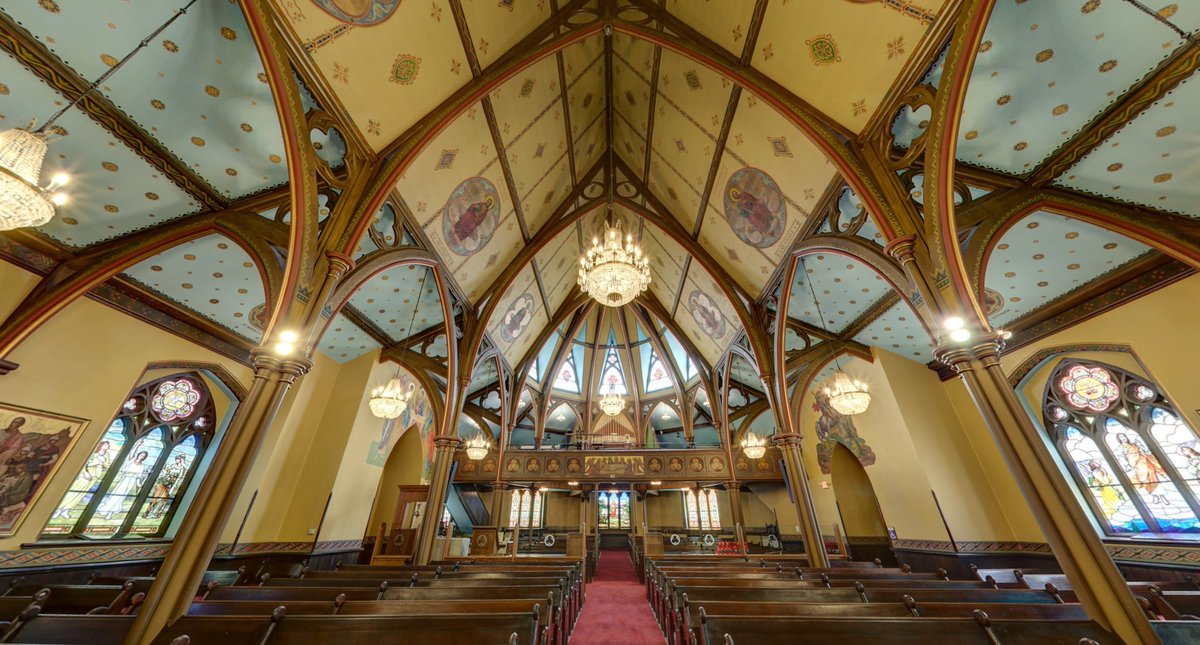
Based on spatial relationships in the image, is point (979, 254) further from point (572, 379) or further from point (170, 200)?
point (572, 379)

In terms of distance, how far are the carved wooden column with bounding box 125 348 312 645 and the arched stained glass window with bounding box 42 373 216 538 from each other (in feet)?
19.9

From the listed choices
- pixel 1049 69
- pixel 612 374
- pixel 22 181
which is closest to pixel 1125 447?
pixel 1049 69

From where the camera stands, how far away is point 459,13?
6086 mm

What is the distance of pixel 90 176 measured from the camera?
557cm

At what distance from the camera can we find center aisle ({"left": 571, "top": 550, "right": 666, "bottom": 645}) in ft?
18.0

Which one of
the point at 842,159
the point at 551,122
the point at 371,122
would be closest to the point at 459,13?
the point at 371,122

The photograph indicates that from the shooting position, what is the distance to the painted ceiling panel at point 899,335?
31.3 feet

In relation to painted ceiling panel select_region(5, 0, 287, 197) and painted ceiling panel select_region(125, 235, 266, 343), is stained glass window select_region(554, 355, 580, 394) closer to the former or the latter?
painted ceiling panel select_region(125, 235, 266, 343)

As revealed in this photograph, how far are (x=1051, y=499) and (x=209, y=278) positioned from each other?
13149mm

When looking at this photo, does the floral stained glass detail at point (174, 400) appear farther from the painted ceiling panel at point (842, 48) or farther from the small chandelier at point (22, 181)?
the painted ceiling panel at point (842, 48)

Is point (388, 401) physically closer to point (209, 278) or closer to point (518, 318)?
point (209, 278)

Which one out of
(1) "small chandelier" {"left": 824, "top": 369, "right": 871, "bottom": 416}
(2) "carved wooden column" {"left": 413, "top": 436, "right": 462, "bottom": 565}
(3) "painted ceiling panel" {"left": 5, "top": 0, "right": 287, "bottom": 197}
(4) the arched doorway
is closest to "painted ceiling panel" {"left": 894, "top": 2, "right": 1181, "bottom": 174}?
(1) "small chandelier" {"left": 824, "top": 369, "right": 871, "bottom": 416}

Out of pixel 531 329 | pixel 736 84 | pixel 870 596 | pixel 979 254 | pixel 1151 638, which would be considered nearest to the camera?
pixel 1151 638

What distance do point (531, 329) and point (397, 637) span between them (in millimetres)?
12401
